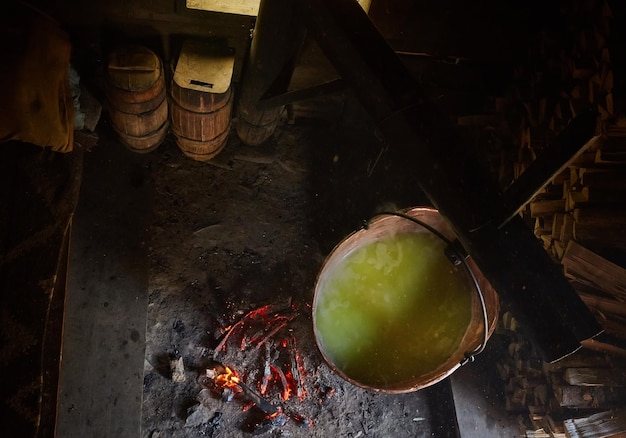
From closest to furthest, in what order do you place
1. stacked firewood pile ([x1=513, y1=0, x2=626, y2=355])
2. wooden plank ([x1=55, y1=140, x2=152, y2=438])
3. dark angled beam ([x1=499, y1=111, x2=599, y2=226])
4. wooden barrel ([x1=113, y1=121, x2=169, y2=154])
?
dark angled beam ([x1=499, y1=111, x2=599, y2=226]) → stacked firewood pile ([x1=513, y1=0, x2=626, y2=355]) → wooden plank ([x1=55, y1=140, x2=152, y2=438]) → wooden barrel ([x1=113, y1=121, x2=169, y2=154])

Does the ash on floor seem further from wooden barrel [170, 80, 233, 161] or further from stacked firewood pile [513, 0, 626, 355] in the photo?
stacked firewood pile [513, 0, 626, 355]

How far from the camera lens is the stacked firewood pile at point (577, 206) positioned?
339 cm

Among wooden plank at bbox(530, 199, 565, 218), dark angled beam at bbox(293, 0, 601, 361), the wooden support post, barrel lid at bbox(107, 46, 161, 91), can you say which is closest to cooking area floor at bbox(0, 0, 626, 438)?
wooden plank at bbox(530, 199, 565, 218)

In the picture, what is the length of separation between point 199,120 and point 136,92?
0.50 metres

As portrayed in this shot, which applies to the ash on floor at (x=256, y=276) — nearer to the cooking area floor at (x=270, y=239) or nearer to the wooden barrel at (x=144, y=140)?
the cooking area floor at (x=270, y=239)

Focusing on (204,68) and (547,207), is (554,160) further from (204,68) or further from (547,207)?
(204,68)

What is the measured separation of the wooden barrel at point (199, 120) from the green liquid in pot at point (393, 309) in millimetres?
1470

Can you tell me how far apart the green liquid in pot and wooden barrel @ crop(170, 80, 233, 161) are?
1.47 meters

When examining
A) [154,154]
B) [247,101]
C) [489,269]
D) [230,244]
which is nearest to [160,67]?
[247,101]

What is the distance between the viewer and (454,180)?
232 centimetres

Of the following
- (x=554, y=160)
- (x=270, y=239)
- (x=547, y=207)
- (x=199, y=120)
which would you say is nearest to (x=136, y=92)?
(x=199, y=120)

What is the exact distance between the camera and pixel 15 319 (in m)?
3.09

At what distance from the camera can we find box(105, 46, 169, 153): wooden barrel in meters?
3.43

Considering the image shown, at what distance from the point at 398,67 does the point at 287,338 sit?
239 centimetres
